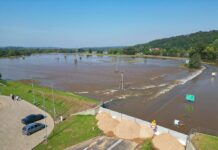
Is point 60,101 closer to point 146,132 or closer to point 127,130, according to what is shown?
point 127,130

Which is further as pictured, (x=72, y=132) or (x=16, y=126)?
(x=16, y=126)

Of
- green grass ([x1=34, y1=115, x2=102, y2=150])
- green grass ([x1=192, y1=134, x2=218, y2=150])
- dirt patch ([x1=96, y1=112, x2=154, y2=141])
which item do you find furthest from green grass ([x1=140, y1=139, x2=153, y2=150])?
green grass ([x1=34, y1=115, x2=102, y2=150])

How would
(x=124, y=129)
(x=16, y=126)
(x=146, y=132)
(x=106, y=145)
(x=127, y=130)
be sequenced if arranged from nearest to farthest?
(x=106, y=145)
(x=146, y=132)
(x=127, y=130)
(x=124, y=129)
(x=16, y=126)

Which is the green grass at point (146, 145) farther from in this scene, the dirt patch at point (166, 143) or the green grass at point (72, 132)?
the green grass at point (72, 132)

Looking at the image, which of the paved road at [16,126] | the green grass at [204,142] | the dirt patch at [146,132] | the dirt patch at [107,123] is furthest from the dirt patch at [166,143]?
the paved road at [16,126]

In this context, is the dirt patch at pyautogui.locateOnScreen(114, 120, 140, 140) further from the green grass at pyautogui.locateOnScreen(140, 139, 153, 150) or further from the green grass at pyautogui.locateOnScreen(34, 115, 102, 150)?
the green grass at pyautogui.locateOnScreen(34, 115, 102, 150)

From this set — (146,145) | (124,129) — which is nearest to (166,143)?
(146,145)

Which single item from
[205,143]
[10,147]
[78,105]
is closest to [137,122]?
[205,143]
